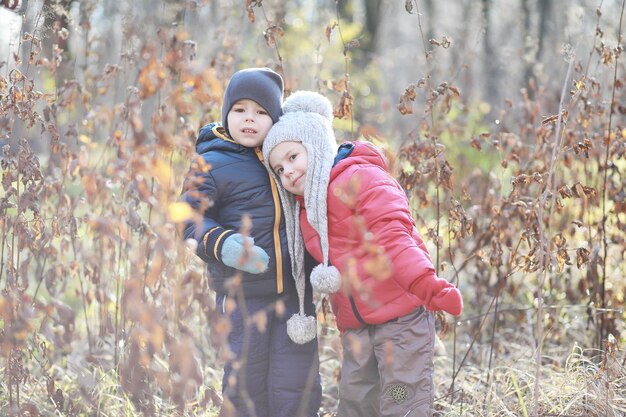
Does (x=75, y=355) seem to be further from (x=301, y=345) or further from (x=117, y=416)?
(x=301, y=345)

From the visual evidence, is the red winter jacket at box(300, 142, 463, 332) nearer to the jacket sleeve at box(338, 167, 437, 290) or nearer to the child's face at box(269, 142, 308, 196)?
the jacket sleeve at box(338, 167, 437, 290)

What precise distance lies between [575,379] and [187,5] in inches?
93.0

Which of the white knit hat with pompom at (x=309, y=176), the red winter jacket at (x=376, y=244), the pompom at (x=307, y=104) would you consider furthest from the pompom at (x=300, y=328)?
the pompom at (x=307, y=104)

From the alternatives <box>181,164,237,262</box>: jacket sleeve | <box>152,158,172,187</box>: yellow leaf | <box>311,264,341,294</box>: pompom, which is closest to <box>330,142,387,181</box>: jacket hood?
<box>311,264,341,294</box>: pompom

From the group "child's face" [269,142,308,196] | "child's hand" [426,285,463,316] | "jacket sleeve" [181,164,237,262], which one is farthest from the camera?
"child's face" [269,142,308,196]

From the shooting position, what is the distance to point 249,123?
9.64 feet

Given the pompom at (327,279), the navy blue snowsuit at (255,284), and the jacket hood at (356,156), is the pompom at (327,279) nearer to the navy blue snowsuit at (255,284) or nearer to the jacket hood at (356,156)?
the navy blue snowsuit at (255,284)

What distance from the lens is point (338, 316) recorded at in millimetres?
2996

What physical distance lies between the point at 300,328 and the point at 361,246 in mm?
471

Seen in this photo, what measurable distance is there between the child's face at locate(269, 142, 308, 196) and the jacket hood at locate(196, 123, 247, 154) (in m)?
0.18

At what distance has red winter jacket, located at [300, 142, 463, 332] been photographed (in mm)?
2625

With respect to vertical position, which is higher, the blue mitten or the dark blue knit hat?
the dark blue knit hat

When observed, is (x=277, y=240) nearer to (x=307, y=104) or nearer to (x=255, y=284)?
(x=255, y=284)

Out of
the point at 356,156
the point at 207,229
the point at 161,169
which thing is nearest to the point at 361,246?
the point at 356,156
